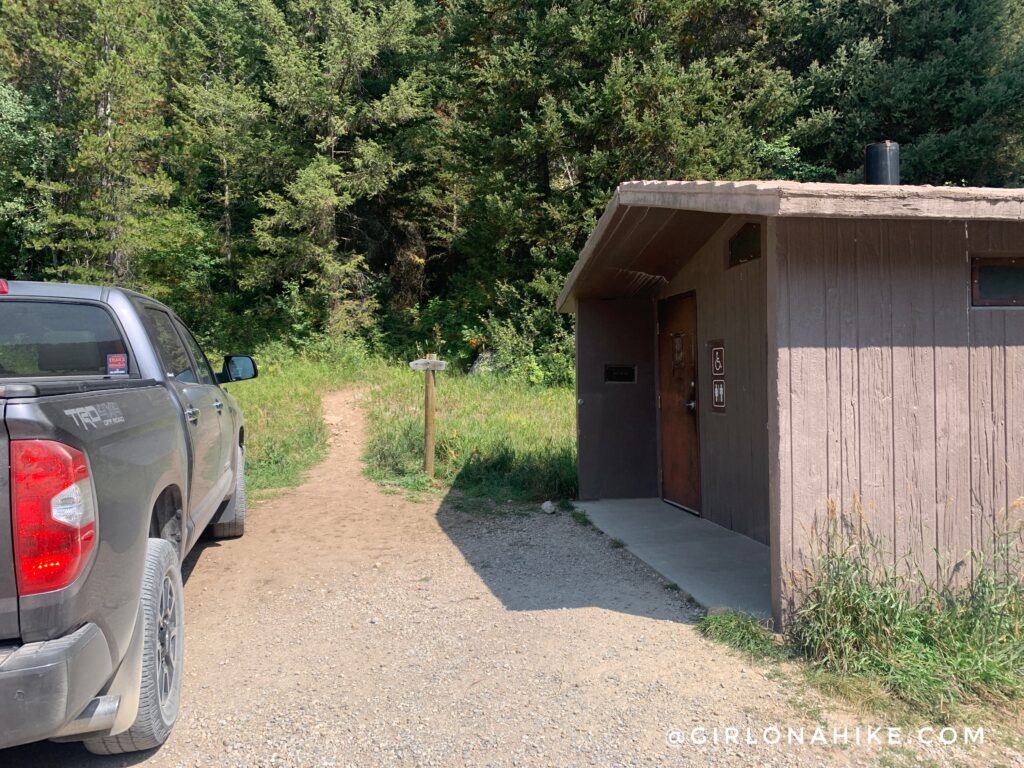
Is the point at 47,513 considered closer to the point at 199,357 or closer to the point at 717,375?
the point at 199,357

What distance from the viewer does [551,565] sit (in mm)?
6273

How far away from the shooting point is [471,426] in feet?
37.4

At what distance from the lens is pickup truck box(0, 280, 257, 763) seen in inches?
91.8

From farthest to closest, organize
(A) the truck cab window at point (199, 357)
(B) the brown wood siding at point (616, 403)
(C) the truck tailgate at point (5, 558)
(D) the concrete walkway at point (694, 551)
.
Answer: (B) the brown wood siding at point (616, 403) < (A) the truck cab window at point (199, 357) < (D) the concrete walkway at point (694, 551) < (C) the truck tailgate at point (5, 558)

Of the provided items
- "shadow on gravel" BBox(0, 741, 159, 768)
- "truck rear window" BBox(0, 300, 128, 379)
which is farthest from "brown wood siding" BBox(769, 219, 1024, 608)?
"truck rear window" BBox(0, 300, 128, 379)

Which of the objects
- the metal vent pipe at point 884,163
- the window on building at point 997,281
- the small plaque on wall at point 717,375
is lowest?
the small plaque on wall at point 717,375

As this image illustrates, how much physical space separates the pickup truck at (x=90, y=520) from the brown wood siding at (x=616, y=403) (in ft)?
15.7

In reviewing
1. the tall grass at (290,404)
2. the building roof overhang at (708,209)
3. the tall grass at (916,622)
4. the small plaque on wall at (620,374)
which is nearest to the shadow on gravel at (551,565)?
the tall grass at (916,622)

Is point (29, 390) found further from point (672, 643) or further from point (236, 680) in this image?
point (672, 643)

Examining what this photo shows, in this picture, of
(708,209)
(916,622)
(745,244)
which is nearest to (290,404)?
(745,244)

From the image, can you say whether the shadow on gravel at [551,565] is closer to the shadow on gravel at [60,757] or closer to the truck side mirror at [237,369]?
the truck side mirror at [237,369]

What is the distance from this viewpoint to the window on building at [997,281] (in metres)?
4.60

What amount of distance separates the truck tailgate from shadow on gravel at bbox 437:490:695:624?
334 centimetres

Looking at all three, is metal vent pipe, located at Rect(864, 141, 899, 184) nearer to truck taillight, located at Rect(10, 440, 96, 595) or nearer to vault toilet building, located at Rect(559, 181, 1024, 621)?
vault toilet building, located at Rect(559, 181, 1024, 621)
